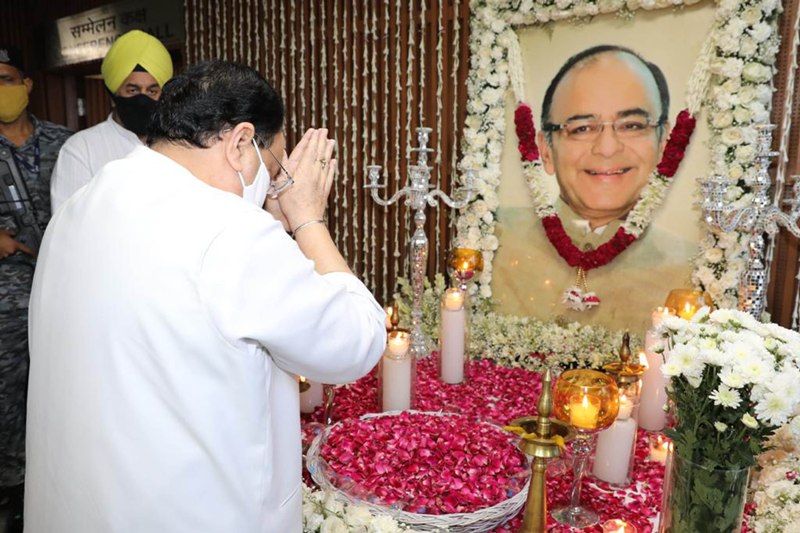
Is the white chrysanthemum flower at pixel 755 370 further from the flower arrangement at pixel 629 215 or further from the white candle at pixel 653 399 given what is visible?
the flower arrangement at pixel 629 215

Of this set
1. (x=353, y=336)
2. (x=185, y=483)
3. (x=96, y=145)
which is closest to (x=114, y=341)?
(x=185, y=483)

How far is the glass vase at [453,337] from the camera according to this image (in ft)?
7.66

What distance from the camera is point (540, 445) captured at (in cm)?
110

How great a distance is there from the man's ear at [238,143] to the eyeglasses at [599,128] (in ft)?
7.91

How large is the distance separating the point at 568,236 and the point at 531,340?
657 mm

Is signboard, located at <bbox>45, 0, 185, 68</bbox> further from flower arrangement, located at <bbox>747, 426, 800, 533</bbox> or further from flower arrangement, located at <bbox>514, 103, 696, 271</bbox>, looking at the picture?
flower arrangement, located at <bbox>747, 426, 800, 533</bbox>

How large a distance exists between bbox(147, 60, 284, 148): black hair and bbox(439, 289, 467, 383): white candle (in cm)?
145

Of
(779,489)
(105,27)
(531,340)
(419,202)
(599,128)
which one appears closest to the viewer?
(779,489)

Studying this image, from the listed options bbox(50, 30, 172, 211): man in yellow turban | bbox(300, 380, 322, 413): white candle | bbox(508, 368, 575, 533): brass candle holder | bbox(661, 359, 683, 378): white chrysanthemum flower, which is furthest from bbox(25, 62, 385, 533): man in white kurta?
bbox(50, 30, 172, 211): man in yellow turban

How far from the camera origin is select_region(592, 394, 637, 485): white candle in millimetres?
1555

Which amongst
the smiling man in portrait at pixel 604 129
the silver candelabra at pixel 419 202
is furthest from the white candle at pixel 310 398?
the smiling man in portrait at pixel 604 129

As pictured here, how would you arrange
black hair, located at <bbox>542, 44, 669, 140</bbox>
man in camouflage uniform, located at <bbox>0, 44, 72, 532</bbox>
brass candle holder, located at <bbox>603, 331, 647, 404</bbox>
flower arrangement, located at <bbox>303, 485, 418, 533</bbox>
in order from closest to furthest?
1. flower arrangement, located at <bbox>303, 485, 418, 533</bbox>
2. brass candle holder, located at <bbox>603, 331, 647, 404</bbox>
3. man in camouflage uniform, located at <bbox>0, 44, 72, 532</bbox>
4. black hair, located at <bbox>542, 44, 669, 140</bbox>

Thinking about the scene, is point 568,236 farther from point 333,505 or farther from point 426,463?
point 333,505

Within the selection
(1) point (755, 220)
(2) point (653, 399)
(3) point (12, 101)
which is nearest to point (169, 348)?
(2) point (653, 399)
